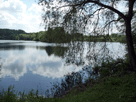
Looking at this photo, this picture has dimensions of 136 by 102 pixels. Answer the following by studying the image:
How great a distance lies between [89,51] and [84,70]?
5.43 meters

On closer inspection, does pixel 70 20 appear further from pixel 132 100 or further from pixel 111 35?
pixel 132 100

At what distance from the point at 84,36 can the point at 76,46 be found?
0.95 m

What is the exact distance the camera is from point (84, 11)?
762 cm

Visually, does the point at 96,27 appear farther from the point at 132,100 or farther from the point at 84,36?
the point at 132,100

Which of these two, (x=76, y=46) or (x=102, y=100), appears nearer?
(x=102, y=100)

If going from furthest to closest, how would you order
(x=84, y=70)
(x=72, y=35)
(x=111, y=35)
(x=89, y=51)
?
(x=84, y=70) < (x=111, y=35) < (x=89, y=51) < (x=72, y=35)

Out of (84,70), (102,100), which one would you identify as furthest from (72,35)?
(84,70)

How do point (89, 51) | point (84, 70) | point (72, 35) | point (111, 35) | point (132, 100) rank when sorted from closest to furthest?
1. point (132, 100)
2. point (72, 35)
3. point (89, 51)
4. point (111, 35)
5. point (84, 70)

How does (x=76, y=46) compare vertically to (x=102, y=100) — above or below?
above

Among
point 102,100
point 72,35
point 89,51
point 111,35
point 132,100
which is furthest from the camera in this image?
point 111,35

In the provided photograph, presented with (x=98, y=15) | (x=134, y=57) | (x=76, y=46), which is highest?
(x=98, y=15)

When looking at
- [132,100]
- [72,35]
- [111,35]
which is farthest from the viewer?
Result: [111,35]

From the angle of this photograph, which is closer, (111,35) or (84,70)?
(111,35)

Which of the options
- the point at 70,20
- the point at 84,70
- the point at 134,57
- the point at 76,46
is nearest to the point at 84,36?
the point at 76,46
